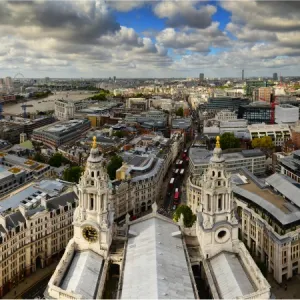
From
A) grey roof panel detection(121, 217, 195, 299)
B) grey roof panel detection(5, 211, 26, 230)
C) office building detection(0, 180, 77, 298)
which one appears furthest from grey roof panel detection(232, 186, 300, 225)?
grey roof panel detection(5, 211, 26, 230)

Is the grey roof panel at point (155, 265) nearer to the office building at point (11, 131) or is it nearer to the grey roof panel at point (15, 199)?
the grey roof panel at point (15, 199)

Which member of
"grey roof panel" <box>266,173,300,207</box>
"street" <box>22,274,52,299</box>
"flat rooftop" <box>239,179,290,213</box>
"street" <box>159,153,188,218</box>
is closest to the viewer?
"street" <box>22,274,52,299</box>

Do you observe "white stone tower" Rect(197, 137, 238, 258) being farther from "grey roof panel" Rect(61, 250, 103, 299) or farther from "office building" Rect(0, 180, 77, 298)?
"office building" Rect(0, 180, 77, 298)

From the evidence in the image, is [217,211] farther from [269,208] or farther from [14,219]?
[14,219]

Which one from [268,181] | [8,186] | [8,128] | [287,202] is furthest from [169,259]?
[8,128]

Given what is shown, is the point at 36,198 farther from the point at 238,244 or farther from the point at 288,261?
the point at 288,261
